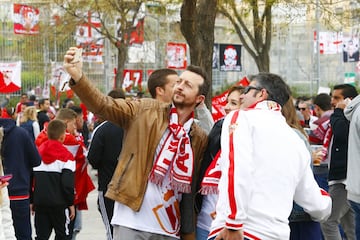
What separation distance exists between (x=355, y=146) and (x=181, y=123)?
2.45 metres

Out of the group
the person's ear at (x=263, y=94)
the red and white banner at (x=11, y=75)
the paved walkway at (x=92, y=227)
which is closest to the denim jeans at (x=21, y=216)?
the paved walkway at (x=92, y=227)

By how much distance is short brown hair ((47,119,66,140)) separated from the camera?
9.51 m

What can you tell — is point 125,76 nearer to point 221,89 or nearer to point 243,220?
point 221,89

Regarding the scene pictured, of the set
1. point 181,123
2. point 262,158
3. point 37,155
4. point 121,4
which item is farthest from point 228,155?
point 121,4

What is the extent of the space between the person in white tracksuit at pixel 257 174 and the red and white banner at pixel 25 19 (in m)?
26.7

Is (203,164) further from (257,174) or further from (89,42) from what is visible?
(89,42)

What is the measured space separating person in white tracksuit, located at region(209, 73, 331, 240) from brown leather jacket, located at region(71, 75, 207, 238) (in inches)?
35.0

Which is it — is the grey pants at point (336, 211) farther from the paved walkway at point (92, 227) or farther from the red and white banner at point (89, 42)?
the red and white banner at point (89, 42)

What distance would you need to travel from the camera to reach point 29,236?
30.2 ft

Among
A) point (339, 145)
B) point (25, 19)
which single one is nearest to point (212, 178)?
point (339, 145)

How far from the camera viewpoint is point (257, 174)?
4.89 m

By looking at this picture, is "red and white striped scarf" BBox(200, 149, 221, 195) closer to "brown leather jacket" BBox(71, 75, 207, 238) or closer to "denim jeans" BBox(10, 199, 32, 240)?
"brown leather jacket" BBox(71, 75, 207, 238)

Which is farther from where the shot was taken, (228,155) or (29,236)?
(29,236)

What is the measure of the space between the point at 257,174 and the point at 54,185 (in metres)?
4.88
